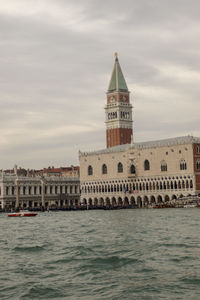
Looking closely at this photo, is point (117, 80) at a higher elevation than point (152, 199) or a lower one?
higher

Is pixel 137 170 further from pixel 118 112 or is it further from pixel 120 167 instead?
pixel 118 112

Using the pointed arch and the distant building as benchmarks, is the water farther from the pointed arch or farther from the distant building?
the pointed arch

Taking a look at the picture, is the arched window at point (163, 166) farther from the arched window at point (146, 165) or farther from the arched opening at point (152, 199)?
the arched opening at point (152, 199)

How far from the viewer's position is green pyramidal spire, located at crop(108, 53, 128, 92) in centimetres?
13012

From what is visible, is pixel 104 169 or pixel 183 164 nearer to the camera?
pixel 183 164

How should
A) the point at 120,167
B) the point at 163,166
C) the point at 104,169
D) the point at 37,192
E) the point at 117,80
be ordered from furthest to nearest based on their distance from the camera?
the point at 117,80 < the point at 37,192 < the point at 104,169 < the point at 120,167 < the point at 163,166

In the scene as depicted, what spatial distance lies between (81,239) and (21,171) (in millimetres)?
116204

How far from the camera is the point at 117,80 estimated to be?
131000 mm

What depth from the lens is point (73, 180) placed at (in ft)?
425

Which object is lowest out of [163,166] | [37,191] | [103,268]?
[103,268]

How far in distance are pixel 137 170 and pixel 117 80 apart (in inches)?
1194

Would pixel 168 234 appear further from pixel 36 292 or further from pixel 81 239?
pixel 36 292

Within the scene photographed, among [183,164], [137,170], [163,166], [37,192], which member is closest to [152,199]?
[137,170]

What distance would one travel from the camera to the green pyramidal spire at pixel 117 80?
427 feet
